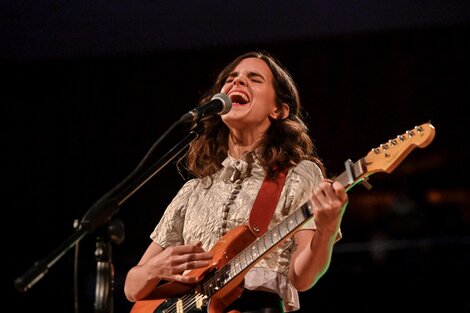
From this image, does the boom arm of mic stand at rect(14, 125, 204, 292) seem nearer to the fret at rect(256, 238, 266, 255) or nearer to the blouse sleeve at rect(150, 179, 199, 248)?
the fret at rect(256, 238, 266, 255)

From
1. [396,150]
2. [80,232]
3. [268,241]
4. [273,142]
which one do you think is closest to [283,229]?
[268,241]

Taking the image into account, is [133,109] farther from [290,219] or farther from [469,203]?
[290,219]

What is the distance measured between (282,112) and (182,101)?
8.30ft

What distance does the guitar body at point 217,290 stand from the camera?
202cm

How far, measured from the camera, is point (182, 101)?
497 cm

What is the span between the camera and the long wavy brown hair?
2.33 meters

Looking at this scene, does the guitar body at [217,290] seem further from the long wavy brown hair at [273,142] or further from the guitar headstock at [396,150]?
the guitar headstock at [396,150]

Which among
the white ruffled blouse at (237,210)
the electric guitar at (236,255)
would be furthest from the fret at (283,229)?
the white ruffled blouse at (237,210)

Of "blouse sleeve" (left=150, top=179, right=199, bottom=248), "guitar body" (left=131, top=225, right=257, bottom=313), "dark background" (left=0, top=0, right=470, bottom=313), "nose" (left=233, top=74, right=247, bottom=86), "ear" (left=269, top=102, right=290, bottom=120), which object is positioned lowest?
"guitar body" (left=131, top=225, right=257, bottom=313)

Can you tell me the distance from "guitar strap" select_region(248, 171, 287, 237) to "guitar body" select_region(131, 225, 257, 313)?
0.05 meters

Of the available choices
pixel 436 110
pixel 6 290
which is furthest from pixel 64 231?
pixel 436 110

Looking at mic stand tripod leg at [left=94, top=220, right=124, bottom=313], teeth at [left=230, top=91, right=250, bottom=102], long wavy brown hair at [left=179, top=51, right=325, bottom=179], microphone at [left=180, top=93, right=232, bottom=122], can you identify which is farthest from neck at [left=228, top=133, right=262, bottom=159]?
mic stand tripod leg at [left=94, top=220, right=124, bottom=313]

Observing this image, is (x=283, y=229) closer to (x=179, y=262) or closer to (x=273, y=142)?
(x=179, y=262)

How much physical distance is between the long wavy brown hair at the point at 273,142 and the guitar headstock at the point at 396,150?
472mm
